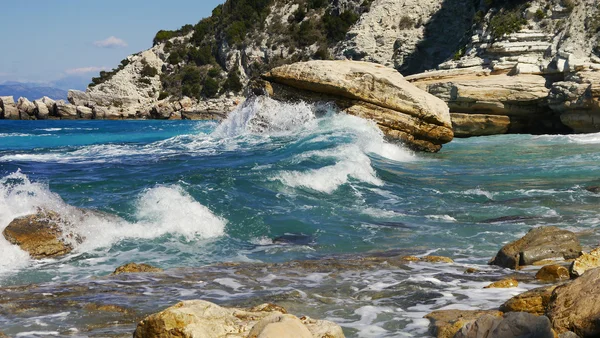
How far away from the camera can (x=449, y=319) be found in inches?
179

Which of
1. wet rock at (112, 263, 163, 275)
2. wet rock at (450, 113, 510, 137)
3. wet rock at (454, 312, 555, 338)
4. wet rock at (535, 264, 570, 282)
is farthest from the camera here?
wet rock at (450, 113, 510, 137)

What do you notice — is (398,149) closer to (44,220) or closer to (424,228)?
(424,228)

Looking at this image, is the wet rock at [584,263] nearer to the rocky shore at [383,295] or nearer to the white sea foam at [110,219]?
the rocky shore at [383,295]

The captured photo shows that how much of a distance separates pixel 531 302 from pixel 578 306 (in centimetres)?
58

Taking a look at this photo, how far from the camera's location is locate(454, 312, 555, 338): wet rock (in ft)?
11.4

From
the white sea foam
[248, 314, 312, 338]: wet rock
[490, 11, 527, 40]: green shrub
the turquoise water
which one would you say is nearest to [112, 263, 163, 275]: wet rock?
the turquoise water

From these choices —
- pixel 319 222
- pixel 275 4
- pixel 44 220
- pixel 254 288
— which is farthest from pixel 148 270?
pixel 275 4

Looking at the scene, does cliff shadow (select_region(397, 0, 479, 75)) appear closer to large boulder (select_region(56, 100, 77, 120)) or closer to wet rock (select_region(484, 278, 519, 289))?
large boulder (select_region(56, 100, 77, 120))

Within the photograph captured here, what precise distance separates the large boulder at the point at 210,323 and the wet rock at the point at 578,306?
1.28 metres

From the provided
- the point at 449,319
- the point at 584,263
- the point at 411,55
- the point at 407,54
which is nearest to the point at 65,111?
the point at 407,54

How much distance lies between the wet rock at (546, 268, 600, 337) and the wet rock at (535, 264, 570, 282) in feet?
4.98

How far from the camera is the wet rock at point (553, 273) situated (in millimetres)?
5727

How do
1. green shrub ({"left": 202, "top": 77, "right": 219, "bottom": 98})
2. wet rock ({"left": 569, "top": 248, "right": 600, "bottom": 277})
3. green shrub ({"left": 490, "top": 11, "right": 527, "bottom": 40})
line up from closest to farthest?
1. wet rock ({"left": 569, "top": 248, "right": 600, "bottom": 277})
2. green shrub ({"left": 490, "top": 11, "right": 527, "bottom": 40})
3. green shrub ({"left": 202, "top": 77, "right": 219, "bottom": 98})

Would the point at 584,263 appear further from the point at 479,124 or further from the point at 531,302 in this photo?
the point at 479,124
